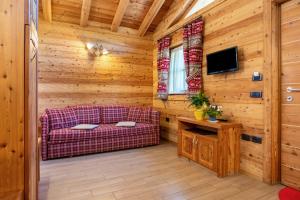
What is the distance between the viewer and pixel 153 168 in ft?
9.44

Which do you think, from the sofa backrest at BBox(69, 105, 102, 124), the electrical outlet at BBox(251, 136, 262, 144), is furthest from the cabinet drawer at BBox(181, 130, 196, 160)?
the sofa backrest at BBox(69, 105, 102, 124)

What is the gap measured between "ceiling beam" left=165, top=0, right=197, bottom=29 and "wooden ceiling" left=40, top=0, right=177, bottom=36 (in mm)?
340

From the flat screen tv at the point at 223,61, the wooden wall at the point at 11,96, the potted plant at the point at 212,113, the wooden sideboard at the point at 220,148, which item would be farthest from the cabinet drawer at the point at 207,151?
the wooden wall at the point at 11,96

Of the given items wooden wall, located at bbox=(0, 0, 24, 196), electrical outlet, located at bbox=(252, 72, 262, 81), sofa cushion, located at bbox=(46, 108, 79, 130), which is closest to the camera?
wooden wall, located at bbox=(0, 0, 24, 196)

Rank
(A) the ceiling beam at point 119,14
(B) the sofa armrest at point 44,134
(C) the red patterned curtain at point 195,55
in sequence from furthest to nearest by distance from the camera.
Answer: (A) the ceiling beam at point 119,14, (C) the red patterned curtain at point 195,55, (B) the sofa armrest at point 44,134

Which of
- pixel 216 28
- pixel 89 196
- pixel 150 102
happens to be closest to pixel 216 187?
pixel 89 196

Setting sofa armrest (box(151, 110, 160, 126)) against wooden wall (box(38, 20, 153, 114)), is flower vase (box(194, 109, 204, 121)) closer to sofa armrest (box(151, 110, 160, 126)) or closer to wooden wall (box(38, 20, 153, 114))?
sofa armrest (box(151, 110, 160, 126))

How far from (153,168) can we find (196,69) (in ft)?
6.27

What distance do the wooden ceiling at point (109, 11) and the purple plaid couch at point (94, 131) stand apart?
2.01m

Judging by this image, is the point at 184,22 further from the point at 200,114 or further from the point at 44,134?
the point at 44,134

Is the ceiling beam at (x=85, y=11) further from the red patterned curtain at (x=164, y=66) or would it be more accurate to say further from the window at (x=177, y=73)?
the window at (x=177, y=73)

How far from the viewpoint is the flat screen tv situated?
275cm

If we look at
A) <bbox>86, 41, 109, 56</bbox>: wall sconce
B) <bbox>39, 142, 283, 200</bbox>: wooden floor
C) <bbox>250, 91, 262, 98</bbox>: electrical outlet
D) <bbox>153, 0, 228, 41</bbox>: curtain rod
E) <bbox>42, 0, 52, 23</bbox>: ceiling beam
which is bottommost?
<bbox>39, 142, 283, 200</bbox>: wooden floor

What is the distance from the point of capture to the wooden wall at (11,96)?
1147mm
